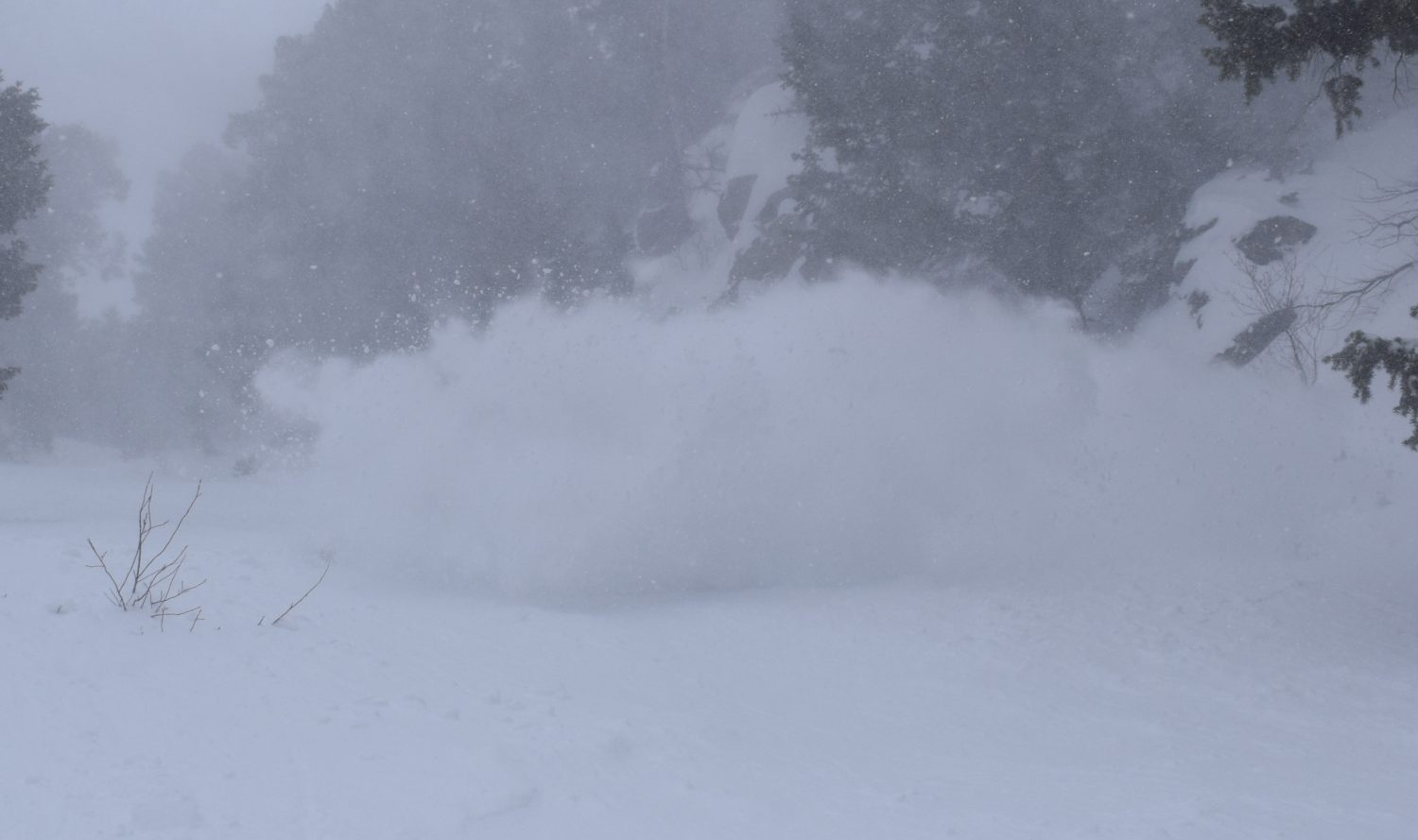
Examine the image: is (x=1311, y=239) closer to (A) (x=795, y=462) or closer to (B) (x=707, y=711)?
Result: (A) (x=795, y=462)

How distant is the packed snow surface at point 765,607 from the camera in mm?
4395

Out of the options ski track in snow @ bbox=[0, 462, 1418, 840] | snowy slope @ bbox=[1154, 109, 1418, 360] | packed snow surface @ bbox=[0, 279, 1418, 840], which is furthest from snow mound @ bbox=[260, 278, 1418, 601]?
snowy slope @ bbox=[1154, 109, 1418, 360]

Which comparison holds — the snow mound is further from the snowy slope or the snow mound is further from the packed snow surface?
the snowy slope

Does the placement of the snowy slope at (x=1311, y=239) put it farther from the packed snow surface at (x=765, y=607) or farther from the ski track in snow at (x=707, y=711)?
the ski track in snow at (x=707, y=711)

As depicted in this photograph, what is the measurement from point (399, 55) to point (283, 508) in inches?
919

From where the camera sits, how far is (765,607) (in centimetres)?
932

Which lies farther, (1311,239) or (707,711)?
(1311,239)

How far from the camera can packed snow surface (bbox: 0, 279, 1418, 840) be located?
439 centimetres

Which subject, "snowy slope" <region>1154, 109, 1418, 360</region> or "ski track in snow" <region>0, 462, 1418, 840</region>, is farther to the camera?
"snowy slope" <region>1154, 109, 1418, 360</region>

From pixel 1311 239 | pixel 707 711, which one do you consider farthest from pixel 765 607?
pixel 1311 239

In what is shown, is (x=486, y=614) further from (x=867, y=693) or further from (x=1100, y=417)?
(x=1100, y=417)

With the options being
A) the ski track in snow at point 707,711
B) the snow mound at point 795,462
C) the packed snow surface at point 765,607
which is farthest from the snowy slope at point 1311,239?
the ski track in snow at point 707,711

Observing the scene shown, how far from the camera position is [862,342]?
37.2 feet

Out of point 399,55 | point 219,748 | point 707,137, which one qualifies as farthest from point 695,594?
point 399,55
